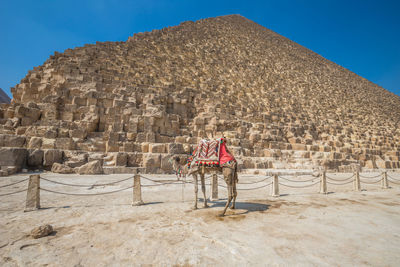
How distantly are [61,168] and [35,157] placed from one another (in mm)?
1202

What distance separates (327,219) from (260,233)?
5.13 feet

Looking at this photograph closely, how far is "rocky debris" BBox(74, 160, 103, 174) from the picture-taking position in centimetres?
802

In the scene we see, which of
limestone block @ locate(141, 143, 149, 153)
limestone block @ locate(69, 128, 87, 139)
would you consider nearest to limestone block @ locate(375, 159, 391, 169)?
limestone block @ locate(141, 143, 149, 153)

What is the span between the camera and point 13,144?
847cm

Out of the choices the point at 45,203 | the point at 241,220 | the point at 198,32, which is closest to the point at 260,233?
the point at 241,220

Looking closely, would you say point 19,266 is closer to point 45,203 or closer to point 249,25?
point 45,203

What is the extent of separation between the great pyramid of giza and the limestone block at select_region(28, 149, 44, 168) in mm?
35

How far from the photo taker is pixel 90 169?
8.10m

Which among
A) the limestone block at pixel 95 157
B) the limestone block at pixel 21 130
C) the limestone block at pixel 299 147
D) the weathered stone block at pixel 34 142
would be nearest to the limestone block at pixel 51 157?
the weathered stone block at pixel 34 142

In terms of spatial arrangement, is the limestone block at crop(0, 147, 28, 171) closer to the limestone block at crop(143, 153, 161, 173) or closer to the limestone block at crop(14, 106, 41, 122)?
the limestone block at crop(14, 106, 41, 122)

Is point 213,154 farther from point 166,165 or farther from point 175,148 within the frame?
point 175,148

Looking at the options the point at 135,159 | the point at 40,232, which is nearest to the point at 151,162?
the point at 135,159

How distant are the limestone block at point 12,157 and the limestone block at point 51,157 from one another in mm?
758

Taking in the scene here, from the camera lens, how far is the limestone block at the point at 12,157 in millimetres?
7250
